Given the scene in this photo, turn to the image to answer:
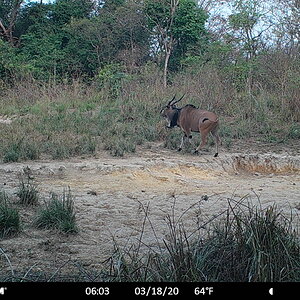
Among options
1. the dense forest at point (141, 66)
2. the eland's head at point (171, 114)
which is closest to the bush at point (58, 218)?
the dense forest at point (141, 66)

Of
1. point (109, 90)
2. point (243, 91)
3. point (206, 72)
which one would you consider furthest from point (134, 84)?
point (243, 91)

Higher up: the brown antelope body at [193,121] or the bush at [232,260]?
the brown antelope body at [193,121]

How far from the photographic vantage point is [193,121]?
11906mm

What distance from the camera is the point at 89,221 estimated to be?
6.09 metres

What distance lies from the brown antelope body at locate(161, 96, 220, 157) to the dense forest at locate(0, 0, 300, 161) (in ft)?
1.66

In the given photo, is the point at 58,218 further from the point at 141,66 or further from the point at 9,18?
the point at 9,18

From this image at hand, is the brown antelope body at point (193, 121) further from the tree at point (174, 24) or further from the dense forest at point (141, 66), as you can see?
→ the tree at point (174, 24)

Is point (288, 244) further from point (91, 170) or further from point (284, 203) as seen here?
point (91, 170)

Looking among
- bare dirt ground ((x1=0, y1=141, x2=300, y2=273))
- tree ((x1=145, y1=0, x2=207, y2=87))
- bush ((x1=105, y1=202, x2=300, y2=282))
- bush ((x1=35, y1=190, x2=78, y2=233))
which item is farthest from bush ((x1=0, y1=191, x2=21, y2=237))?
tree ((x1=145, y1=0, x2=207, y2=87))

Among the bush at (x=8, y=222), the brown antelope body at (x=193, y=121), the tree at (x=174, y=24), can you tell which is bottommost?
the bush at (x=8, y=222)

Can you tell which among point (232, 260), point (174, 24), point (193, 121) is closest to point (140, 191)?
point (193, 121)
